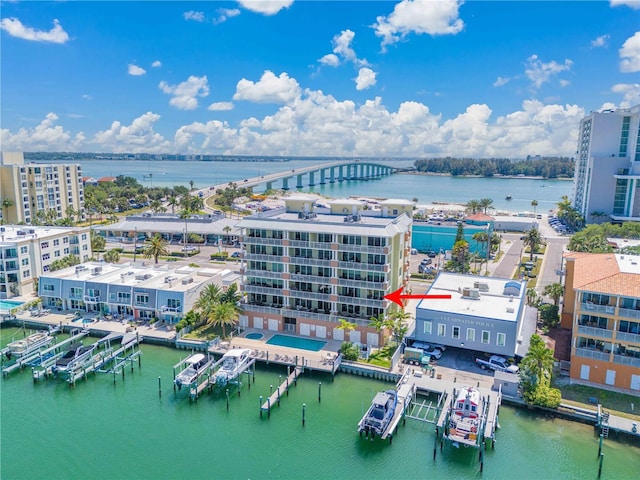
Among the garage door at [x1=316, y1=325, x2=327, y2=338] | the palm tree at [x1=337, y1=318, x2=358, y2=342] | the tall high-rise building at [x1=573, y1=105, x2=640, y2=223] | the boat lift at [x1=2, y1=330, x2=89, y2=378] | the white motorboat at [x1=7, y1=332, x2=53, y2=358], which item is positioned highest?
the tall high-rise building at [x1=573, y1=105, x2=640, y2=223]

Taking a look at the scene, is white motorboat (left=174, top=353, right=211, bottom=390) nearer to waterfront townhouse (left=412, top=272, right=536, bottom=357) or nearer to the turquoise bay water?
the turquoise bay water

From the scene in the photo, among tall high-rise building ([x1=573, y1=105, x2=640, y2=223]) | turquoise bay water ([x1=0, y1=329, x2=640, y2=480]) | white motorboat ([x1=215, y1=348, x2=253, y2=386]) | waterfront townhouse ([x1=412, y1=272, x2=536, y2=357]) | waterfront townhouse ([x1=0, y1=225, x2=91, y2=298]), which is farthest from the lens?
tall high-rise building ([x1=573, y1=105, x2=640, y2=223])

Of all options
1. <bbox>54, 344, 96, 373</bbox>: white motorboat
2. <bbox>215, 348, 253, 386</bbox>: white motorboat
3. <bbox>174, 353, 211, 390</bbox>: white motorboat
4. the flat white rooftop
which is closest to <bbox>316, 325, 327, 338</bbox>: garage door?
<bbox>215, 348, 253, 386</bbox>: white motorboat

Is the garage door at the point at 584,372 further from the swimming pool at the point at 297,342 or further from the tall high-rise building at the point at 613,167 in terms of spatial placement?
the tall high-rise building at the point at 613,167

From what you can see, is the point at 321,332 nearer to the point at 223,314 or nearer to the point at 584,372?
the point at 223,314

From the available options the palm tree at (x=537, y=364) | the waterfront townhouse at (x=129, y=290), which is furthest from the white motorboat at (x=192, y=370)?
the palm tree at (x=537, y=364)

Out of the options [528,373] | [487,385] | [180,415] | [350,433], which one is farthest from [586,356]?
[180,415]
